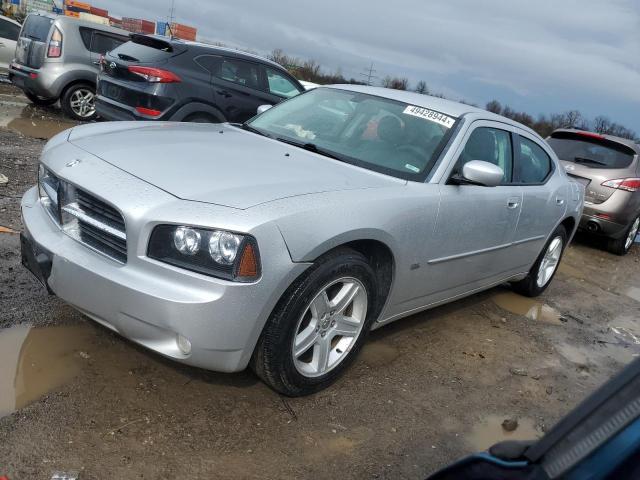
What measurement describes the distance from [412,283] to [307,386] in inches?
36.0

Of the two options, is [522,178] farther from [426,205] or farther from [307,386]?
[307,386]

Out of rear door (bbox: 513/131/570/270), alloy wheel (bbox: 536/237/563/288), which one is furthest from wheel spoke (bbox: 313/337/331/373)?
alloy wheel (bbox: 536/237/563/288)

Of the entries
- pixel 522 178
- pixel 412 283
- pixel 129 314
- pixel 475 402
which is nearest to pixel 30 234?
pixel 129 314

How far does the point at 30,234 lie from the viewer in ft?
9.73

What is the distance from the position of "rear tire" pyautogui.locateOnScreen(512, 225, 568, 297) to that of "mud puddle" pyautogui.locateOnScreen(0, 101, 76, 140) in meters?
7.03

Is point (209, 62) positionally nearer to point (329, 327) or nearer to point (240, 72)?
point (240, 72)

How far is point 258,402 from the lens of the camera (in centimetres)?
297

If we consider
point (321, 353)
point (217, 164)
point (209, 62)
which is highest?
point (217, 164)

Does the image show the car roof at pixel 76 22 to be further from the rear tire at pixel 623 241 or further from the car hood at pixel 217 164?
the rear tire at pixel 623 241

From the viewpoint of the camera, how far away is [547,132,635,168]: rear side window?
8.42 meters

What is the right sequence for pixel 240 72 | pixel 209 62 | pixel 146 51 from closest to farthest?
pixel 146 51, pixel 209 62, pixel 240 72

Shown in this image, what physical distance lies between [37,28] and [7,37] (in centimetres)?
355

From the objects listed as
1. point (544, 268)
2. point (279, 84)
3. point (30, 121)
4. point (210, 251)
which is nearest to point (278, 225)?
point (210, 251)

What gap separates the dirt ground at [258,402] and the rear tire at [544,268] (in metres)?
0.86
